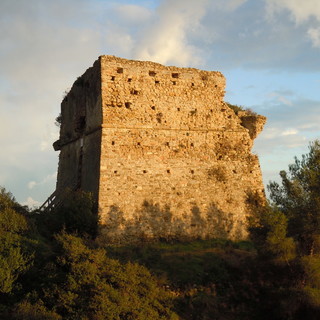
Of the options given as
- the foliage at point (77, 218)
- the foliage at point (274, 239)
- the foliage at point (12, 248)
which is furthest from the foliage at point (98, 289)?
the foliage at point (274, 239)

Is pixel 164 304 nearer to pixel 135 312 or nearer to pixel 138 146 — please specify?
pixel 135 312

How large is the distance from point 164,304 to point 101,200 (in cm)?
551

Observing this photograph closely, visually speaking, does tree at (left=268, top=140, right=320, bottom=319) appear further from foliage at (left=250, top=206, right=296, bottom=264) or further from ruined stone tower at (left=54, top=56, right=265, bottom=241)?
ruined stone tower at (left=54, top=56, right=265, bottom=241)

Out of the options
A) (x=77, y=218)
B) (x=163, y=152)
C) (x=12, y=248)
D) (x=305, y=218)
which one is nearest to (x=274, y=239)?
(x=305, y=218)

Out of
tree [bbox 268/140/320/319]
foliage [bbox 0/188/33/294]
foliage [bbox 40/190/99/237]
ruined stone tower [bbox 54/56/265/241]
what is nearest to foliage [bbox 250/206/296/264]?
tree [bbox 268/140/320/319]

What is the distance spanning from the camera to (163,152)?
59.8 ft

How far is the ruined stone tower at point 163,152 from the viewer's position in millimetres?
17250

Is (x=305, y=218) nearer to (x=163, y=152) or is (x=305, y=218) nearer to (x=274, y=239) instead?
(x=274, y=239)

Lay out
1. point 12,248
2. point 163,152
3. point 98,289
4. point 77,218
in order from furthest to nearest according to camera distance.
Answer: point 163,152 < point 77,218 < point 12,248 < point 98,289

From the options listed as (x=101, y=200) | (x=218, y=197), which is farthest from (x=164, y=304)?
(x=218, y=197)

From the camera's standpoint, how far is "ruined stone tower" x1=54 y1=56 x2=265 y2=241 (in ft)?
56.6

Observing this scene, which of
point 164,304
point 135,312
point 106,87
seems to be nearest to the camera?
point 135,312

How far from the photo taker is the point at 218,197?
18.6 meters

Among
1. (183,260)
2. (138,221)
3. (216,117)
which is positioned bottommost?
(183,260)
